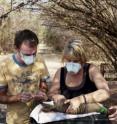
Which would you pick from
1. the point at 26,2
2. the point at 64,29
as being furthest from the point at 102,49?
the point at 26,2

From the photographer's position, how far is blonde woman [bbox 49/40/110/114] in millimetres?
3584

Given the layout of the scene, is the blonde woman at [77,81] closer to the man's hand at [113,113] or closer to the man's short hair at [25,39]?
the man's hand at [113,113]

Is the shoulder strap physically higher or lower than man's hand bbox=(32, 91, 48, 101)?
higher

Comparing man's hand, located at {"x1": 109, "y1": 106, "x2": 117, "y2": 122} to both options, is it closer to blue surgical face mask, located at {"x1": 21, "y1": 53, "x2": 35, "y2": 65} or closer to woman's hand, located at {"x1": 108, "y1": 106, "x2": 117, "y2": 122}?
woman's hand, located at {"x1": 108, "y1": 106, "x2": 117, "y2": 122}

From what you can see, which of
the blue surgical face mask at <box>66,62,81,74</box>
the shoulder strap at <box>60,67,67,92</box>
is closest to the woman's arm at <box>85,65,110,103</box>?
the blue surgical face mask at <box>66,62,81,74</box>

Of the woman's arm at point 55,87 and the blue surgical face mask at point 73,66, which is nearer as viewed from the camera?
the blue surgical face mask at point 73,66

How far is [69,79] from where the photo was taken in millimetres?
3789

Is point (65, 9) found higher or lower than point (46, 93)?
higher

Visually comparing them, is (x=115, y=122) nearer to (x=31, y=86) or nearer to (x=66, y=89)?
(x=66, y=89)

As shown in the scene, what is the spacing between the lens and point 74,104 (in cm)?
350

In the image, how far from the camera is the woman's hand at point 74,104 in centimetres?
347

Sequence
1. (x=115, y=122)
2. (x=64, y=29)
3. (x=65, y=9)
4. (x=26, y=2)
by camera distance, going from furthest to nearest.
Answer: (x=64, y=29) < (x=65, y=9) < (x=26, y=2) < (x=115, y=122)

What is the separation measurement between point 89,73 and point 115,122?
418 millimetres

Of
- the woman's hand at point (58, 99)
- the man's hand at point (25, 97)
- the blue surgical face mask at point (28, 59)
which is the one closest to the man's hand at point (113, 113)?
the woman's hand at point (58, 99)
